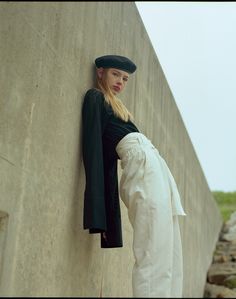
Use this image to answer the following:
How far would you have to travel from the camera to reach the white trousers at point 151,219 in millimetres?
1930

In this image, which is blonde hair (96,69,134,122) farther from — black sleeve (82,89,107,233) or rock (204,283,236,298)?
rock (204,283,236,298)

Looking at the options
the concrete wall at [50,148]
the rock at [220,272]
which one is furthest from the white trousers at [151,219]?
the rock at [220,272]

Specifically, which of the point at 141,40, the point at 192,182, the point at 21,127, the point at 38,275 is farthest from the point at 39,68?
the point at 192,182

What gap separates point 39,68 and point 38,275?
28.9 inches

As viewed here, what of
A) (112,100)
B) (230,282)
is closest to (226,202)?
(230,282)

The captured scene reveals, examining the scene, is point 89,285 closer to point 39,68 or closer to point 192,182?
point 39,68

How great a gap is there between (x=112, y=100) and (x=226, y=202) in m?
7.95

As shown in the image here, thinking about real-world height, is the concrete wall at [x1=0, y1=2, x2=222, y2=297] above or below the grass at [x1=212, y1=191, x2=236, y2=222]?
below

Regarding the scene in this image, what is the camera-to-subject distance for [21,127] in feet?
6.30

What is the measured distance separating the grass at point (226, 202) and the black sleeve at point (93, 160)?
757 centimetres

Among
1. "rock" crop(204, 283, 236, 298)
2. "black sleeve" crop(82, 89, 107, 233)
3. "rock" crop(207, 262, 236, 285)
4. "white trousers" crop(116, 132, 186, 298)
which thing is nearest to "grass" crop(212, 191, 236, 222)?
"rock" crop(207, 262, 236, 285)

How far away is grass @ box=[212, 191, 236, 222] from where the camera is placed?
388 inches

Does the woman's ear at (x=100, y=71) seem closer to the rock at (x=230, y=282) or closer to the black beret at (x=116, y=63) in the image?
the black beret at (x=116, y=63)

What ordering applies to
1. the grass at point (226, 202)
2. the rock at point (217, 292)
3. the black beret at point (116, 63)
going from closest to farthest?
the black beret at point (116, 63) < the rock at point (217, 292) < the grass at point (226, 202)
